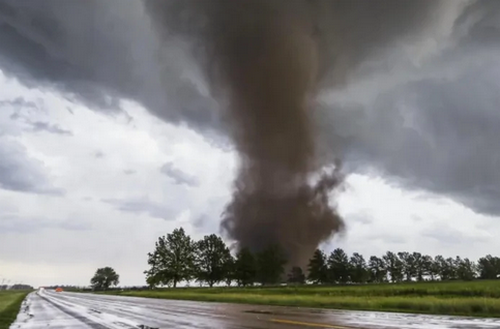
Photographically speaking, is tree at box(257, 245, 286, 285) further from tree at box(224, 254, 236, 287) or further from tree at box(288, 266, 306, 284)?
tree at box(288, 266, 306, 284)

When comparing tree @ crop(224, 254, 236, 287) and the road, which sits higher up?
tree @ crop(224, 254, 236, 287)

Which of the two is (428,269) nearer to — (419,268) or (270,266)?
(419,268)

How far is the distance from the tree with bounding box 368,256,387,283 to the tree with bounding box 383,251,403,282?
2.67 metres

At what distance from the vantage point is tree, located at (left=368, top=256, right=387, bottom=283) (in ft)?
583

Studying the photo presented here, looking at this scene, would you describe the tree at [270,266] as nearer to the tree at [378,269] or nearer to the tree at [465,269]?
the tree at [378,269]

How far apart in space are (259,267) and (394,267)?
88.4 meters

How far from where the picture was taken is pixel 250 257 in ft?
409

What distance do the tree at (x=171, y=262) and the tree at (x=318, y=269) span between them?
5087cm

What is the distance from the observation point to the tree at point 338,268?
5635 inches

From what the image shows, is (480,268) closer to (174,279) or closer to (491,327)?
(174,279)

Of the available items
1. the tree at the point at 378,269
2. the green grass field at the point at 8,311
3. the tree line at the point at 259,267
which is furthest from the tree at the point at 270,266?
the green grass field at the point at 8,311

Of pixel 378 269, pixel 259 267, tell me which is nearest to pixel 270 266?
pixel 259 267

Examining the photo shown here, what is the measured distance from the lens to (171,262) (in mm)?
105125

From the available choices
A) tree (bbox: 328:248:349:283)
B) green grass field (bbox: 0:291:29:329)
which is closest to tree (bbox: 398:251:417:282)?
tree (bbox: 328:248:349:283)
